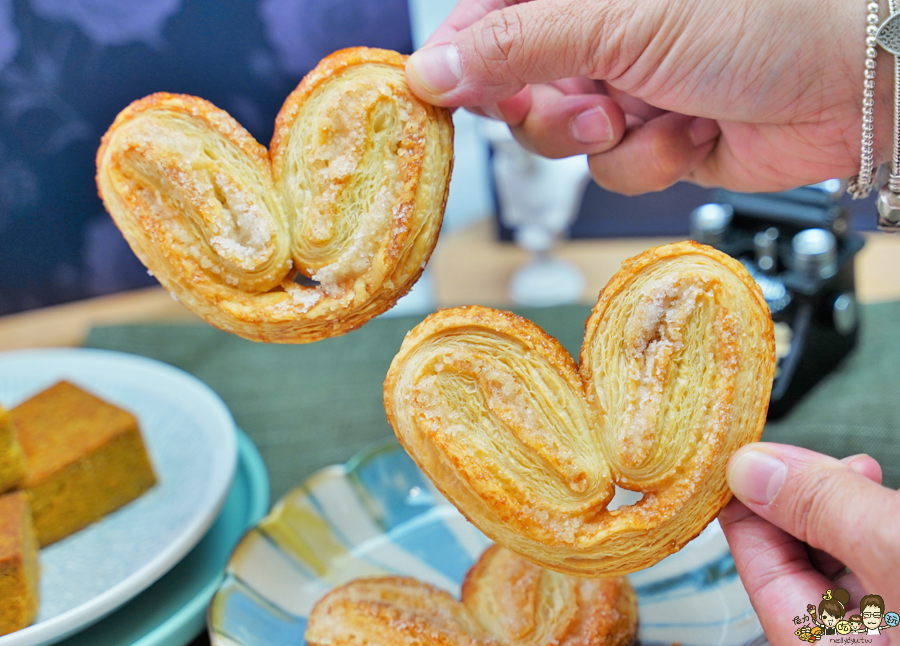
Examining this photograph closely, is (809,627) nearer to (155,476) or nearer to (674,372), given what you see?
(674,372)

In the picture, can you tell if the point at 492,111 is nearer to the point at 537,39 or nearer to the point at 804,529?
the point at 537,39

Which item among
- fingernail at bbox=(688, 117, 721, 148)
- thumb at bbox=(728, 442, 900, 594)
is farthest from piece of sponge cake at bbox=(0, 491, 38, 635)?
fingernail at bbox=(688, 117, 721, 148)

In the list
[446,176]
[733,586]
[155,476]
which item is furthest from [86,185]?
[733,586]

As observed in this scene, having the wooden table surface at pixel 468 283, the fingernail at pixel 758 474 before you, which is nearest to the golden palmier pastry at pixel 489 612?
the fingernail at pixel 758 474

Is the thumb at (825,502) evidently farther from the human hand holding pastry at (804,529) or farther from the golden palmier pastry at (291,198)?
the golden palmier pastry at (291,198)

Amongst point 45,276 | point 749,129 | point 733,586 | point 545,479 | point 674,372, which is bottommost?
point 45,276

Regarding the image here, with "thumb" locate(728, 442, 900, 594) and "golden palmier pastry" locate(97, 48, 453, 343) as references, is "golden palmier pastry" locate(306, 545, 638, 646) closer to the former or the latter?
"thumb" locate(728, 442, 900, 594)
